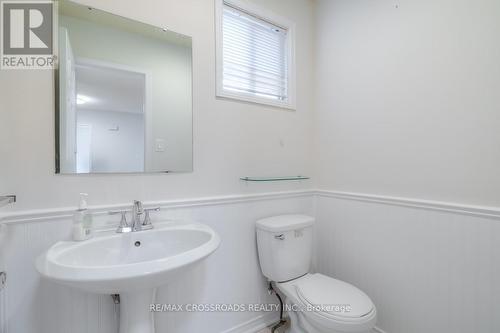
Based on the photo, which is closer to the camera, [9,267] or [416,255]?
[9,267]

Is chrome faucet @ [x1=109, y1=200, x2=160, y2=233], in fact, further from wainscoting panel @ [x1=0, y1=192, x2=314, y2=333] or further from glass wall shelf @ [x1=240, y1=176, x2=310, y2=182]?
glass wall shelf @ [x1=240, y1=176, x2=310, y2=182]

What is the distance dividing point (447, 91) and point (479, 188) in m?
0.50

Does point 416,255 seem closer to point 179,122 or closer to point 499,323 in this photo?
point 499,323

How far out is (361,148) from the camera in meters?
1.55

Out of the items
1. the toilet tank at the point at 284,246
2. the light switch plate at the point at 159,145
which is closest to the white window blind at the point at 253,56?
the light switch plate at the point at 159,145

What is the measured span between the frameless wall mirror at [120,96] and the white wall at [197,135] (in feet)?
0.16

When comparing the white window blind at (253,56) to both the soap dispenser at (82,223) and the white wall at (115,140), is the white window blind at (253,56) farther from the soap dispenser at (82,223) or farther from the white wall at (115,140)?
the soap dispenser at (82,223)

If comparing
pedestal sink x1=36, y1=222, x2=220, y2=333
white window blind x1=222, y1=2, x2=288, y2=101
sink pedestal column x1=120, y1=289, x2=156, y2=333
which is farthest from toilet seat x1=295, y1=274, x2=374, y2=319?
white window blind x1=222, y1=2, x2=288, y2=101

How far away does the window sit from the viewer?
1.50 m

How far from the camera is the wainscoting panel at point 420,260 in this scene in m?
1.07

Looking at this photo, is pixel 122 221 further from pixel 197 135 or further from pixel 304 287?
pixel 304 287

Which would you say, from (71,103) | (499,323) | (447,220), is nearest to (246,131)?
(71,103)

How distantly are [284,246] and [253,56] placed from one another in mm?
1327

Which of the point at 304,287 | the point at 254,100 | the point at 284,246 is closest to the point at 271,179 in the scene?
the point at 284,246
